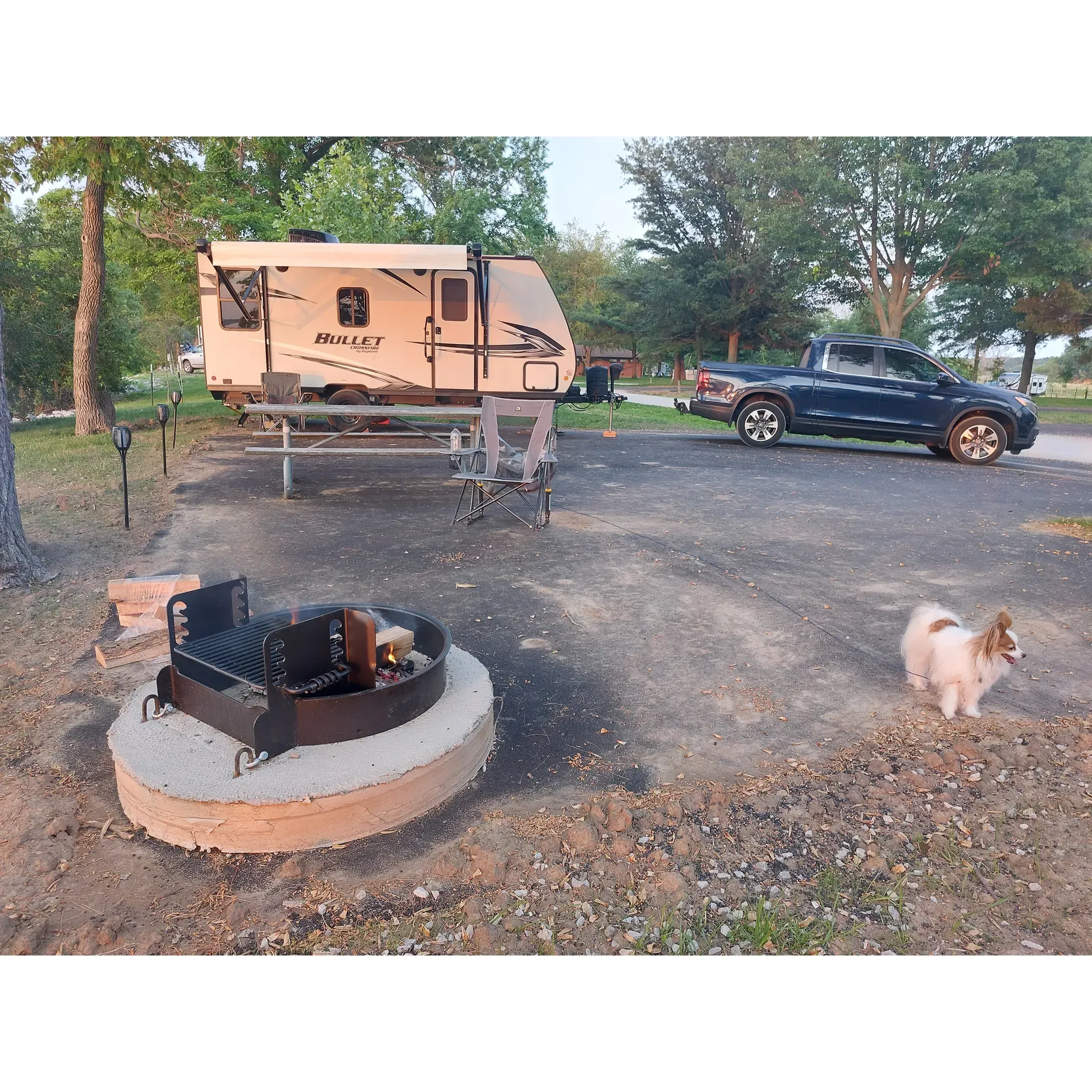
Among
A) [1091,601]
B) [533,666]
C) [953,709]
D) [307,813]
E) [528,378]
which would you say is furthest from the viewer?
[528,378]

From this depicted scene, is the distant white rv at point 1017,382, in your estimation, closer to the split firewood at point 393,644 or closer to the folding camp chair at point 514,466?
the folding camp chair at point 514,466

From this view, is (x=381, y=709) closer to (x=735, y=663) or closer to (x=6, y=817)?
(x=6, y=817)

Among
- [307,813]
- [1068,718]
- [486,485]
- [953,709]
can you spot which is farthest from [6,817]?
[486,485]

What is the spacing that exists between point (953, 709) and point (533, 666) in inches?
74.5

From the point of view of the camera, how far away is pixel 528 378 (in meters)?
12.1

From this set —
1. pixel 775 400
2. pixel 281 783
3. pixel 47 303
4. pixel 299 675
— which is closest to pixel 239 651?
pixel 299 675

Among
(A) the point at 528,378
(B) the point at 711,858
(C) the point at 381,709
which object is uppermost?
(A) the point at 528,378

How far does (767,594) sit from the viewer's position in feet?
16.1

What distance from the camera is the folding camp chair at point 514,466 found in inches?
250

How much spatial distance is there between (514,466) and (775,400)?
6620mm

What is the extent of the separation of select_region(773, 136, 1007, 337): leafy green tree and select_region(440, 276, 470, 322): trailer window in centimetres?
1322

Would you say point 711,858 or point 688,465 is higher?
point 688,465

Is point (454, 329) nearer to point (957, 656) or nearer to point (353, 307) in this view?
point (353, 307)

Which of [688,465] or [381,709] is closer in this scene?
[381,709]
